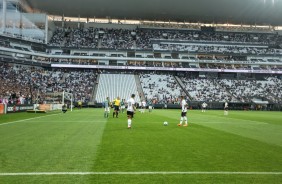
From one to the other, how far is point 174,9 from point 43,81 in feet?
124

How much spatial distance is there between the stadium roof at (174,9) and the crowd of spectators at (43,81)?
16561mm

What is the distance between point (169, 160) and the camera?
914cm

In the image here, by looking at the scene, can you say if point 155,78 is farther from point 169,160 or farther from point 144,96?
point 169,160

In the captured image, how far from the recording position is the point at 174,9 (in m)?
82.8

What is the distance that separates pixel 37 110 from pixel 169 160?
31540 mm

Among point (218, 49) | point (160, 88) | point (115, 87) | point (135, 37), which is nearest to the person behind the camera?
point (115, 87)

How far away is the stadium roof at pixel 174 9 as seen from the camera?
77.4m

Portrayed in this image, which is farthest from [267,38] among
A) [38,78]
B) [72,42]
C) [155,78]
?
[38,78]

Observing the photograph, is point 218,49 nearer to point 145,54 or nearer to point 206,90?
point 206,90

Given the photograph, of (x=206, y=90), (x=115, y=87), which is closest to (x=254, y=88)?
(x=206, y=90)

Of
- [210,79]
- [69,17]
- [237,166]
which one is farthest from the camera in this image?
[69,17]

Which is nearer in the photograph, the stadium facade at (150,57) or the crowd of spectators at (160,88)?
the crowd of spectators at (160,88)

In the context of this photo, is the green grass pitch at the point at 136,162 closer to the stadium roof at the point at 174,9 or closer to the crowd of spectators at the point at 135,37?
the stadium roof at the point at 174,9

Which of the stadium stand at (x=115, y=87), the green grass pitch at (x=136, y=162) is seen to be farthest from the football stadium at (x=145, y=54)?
the green grass pitch at (x=136, y=162)
